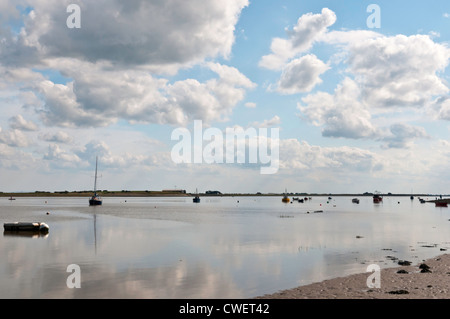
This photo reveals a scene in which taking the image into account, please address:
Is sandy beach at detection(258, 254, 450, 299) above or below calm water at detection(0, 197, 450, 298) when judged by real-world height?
above

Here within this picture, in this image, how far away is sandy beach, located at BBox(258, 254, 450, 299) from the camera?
23.7 m

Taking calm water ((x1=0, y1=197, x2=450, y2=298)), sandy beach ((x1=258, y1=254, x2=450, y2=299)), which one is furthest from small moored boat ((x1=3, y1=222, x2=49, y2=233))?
sandy beach ((x1=258, y1=254, x2=450, y2=299))

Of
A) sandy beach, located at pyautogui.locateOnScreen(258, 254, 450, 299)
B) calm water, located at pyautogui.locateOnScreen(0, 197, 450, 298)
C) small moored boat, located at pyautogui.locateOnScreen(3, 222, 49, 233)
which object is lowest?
calm water, located at pyautogui.locateOnScreen(0, 197, 450, 298)

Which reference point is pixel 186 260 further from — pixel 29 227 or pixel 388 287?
pixel 29 227

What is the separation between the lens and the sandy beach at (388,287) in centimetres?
2365

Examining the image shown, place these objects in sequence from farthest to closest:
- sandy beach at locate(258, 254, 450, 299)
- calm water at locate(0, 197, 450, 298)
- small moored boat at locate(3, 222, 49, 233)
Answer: small moored boat at locate(3, 222, 49, 233) < calm water at locate(0, 197, 450, 298) < sandy beach at locate(258, 254, 450, 299)

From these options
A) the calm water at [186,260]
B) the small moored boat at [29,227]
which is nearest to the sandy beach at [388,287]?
the calm water at [186,260]

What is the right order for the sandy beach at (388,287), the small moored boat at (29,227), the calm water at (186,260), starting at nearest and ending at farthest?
the sandy beach at (388,287) < the calm water at (186,260) < the small moored boat at (29,227)

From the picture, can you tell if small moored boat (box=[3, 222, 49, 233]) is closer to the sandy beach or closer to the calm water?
the calm water

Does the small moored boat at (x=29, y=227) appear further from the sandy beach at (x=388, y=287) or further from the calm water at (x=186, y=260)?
the sandy beach at (x=388, y=287)

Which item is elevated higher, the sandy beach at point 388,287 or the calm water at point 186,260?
the sandy beach at point 388,287

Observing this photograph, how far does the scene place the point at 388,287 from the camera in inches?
1021
